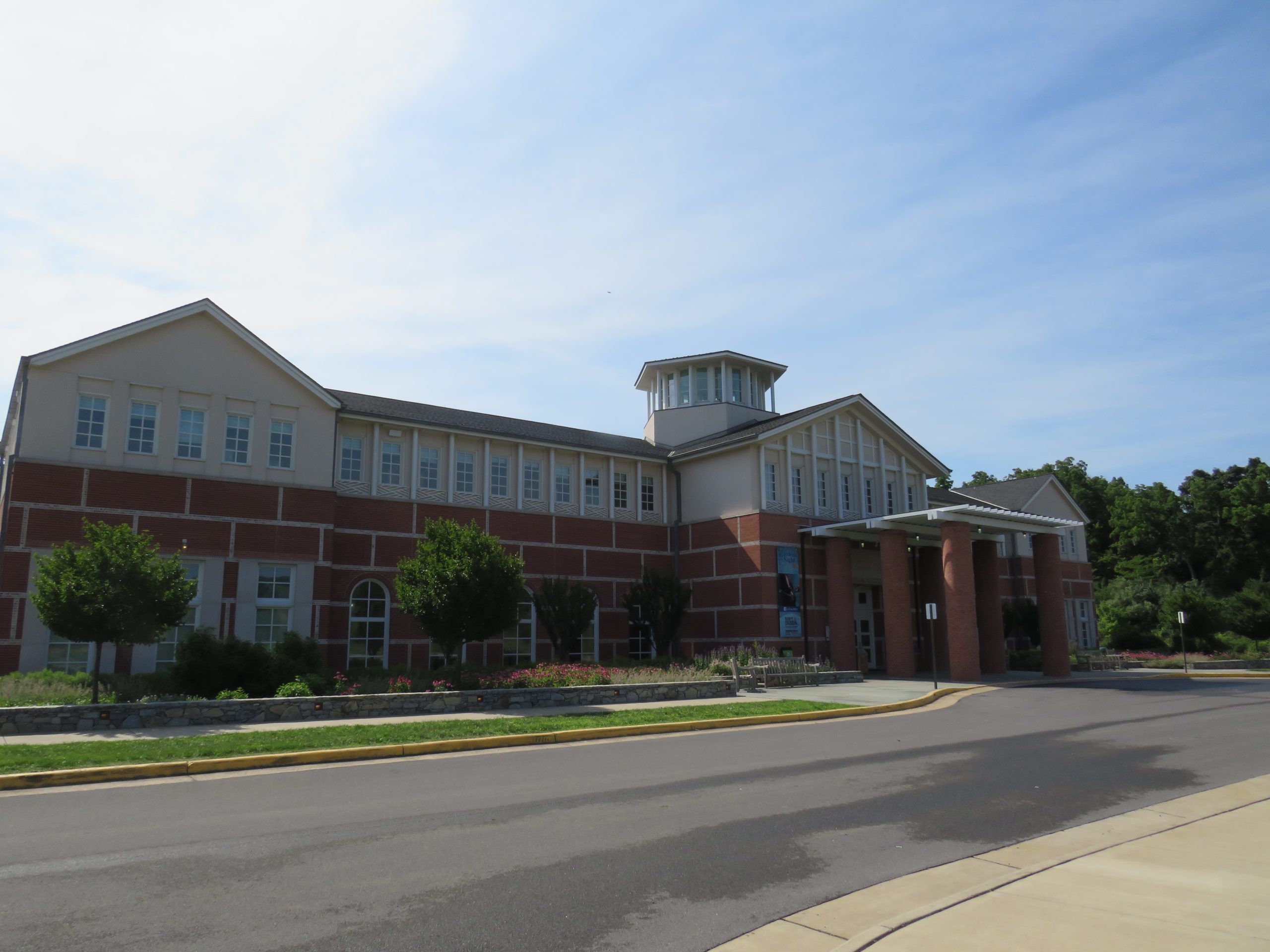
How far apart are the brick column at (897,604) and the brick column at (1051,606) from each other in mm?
5328

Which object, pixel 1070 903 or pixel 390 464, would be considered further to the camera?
pixel 390 464

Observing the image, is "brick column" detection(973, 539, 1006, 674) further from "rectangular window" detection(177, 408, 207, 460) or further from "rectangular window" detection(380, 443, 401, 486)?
"rectangular window" detection(177, 408, 207, 460)

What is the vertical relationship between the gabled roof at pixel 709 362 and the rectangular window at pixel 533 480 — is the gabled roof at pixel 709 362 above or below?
above

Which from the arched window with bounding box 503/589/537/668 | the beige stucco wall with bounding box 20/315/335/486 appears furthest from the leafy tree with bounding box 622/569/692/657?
the beige stucco wall with bounding box 20/315/335/486

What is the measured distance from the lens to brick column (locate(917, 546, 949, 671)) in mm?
35781

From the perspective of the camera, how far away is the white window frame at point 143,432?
78.9 ft

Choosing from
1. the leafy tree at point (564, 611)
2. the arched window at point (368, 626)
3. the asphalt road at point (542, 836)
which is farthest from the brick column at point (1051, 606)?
the arched window at point (368, 626)

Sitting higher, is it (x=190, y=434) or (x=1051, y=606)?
(x=190, y=434)

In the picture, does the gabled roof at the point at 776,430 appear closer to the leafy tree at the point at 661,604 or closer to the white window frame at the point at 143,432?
the leafy tree at the point at 661,604

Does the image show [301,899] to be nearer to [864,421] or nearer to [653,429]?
[864,421]

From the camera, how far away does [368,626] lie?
28000 millimetres

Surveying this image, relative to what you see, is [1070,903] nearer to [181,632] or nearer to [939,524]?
[181,632]

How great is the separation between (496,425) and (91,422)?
45.6ft

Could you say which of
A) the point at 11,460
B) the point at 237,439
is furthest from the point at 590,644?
the point at 11,460
